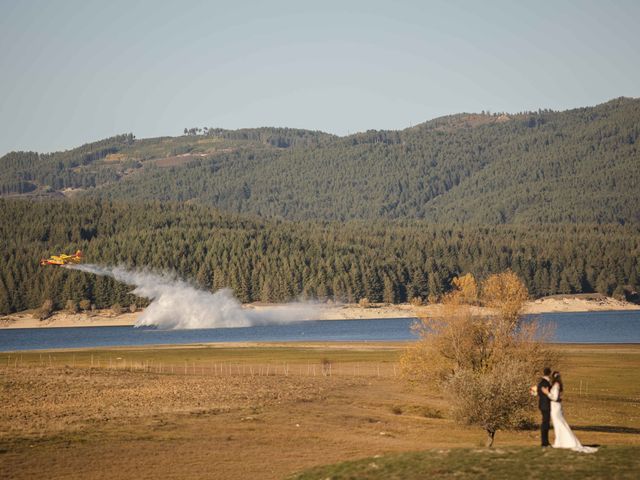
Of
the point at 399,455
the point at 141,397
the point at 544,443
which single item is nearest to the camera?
the point at 544,443

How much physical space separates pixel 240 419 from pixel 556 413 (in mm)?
26543

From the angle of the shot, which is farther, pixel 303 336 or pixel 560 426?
pixel 303 336

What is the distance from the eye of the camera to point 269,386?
76.2 metres

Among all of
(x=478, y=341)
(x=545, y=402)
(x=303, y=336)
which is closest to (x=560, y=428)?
(x=545, y=402)

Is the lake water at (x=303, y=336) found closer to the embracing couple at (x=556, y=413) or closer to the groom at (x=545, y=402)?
the groom at (x=545, y=402)

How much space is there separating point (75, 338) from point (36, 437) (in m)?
139

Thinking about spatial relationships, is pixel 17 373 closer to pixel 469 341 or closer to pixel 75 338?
pixel 469 341

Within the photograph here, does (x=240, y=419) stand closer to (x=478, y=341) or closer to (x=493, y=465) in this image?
(x=478, y=341)

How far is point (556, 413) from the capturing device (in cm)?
3744

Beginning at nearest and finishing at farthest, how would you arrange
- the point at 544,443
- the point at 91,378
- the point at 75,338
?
the point at 544,443 → the point at 91,378 → the point at 75,338

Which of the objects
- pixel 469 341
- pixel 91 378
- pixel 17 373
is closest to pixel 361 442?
pixel 469 341

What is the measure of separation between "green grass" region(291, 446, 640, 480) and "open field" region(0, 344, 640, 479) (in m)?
0.34

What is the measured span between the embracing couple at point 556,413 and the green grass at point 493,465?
577 millimetres

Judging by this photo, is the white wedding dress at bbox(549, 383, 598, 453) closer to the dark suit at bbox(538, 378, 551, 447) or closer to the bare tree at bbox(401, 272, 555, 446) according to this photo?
the dark suit at bbox(538, 378, 551, 447)
